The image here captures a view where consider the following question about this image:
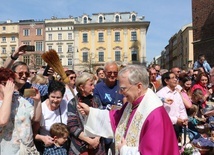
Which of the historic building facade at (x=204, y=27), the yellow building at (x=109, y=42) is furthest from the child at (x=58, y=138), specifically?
the yellow building at (x=109, y=42)

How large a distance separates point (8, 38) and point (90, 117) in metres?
83.2

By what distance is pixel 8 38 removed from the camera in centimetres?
8350

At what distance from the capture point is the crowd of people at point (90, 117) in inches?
138

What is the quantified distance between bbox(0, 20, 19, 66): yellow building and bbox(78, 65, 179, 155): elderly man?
3234 inches

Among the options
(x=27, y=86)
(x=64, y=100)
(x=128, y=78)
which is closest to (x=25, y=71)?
(x=27, y=86)

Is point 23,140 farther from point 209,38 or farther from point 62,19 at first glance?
point 62,19

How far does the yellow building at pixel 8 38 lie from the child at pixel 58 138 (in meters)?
80.8

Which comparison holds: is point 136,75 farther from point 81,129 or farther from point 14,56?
point 14,56

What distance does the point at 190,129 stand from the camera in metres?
6.94

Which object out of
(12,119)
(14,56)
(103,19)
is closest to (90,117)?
(12,119)

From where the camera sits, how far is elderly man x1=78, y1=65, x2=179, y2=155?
337cm

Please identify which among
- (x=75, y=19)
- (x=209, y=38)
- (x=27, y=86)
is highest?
(x=75, y=19)

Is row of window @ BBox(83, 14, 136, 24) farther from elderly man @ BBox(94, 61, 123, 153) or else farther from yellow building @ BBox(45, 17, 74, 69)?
elderly man @ BBox(94, 61, 123, 153)

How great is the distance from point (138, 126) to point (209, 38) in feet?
79.6
